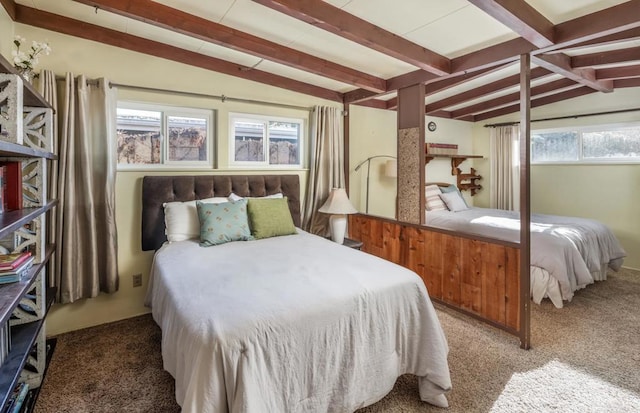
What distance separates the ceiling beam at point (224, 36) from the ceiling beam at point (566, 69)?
148 centimetres

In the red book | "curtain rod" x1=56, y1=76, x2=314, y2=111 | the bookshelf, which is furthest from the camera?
"curtain rod" x1=56, y1=76, x2=314, y2=111

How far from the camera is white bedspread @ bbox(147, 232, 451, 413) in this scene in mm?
1253

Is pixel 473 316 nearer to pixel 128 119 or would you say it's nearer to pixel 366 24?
pixel 366 24

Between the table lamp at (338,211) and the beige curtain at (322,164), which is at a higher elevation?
the beige curtain at (322,164)

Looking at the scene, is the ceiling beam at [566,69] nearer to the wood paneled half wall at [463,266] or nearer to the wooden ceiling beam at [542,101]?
the wooden ceiling beam at [542,101]

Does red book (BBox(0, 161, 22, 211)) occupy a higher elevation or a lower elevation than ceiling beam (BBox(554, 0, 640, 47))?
lower

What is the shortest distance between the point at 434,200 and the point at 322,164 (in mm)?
1903

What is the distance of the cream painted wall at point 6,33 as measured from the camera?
6.85 feet

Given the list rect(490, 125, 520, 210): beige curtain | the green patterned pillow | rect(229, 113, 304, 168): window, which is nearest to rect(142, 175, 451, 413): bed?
the green patterned pillow

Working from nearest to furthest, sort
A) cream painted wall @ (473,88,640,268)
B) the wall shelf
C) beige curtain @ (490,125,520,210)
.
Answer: cream painted wall @ (473,88,640,268) → beige curtain @ (490,125,520,210) → the wall shelf

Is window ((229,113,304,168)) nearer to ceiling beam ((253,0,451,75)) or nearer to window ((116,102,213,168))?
window ((116,102,213,168))

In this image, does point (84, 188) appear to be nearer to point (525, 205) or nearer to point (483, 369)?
point (483, 369)

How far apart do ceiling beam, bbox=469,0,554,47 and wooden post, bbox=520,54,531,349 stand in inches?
9.0

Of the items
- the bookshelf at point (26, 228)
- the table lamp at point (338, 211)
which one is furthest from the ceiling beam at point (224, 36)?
the table lamp at point (338, 211)
